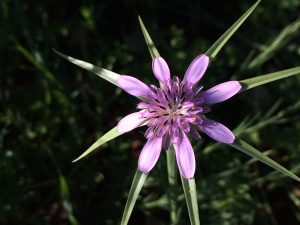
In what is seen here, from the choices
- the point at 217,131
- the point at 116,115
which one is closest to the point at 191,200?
the point at 217,131

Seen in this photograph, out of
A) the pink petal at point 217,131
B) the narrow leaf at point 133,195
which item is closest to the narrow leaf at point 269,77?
the pink petal at point 217,131

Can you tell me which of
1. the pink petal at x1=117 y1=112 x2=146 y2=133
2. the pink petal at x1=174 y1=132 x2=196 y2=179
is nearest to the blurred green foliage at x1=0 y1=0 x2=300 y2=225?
the pink petal at x1=174 y1=132 x2=196 y2=179

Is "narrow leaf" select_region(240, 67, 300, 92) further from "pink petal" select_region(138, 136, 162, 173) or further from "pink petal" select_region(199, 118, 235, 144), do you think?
"pink petal" select_region(138, 136, 162, 173)

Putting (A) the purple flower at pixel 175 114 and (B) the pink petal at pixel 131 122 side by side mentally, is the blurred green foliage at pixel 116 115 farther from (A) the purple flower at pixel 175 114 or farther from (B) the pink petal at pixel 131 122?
(B) the pink petal at pixel 131 122

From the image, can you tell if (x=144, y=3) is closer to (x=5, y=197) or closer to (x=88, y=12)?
(x=88, y=12)

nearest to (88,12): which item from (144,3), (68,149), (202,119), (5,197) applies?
(144,3)
